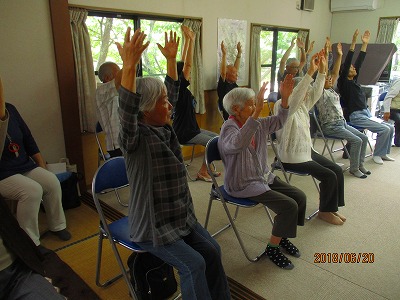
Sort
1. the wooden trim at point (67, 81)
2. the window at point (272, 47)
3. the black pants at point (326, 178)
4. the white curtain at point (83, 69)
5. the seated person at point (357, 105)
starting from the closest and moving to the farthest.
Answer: the black pants at point (326, 178) → the wooden trim at point (67, 81) → the white curtain at point (83, 69) → the seated person at point (357, 105) → the window at point (272, 47)

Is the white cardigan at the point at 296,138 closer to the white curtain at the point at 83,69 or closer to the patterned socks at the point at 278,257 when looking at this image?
the patterned socks at the point at 278,257

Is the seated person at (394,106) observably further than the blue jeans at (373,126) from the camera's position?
Yes

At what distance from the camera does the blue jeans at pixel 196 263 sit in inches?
54.7

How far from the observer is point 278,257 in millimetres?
2127

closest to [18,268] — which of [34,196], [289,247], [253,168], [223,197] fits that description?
[34,196]

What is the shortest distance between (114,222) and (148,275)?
13.8 inches

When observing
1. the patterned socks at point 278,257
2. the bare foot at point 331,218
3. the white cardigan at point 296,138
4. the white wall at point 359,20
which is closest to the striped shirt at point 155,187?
the patterned socks at point 278,257

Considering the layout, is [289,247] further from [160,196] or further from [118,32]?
[118,32]

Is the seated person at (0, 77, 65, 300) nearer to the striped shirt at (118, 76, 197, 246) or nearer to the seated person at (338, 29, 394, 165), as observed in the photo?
the striped shirt at (118, 76, 197, 246)

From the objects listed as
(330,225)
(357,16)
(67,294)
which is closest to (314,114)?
(330,225)

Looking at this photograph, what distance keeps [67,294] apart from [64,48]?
2177 millimetres
